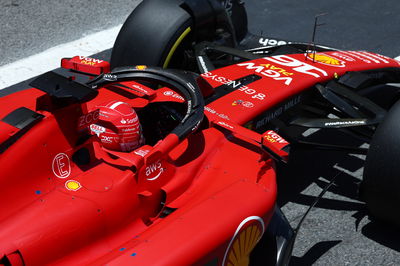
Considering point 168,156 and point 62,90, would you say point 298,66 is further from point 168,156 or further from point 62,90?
point 62,90

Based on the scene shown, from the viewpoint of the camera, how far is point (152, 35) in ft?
18.4

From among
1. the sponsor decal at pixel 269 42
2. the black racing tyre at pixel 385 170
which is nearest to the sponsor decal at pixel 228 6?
the sponsor decal at pixel 269 42

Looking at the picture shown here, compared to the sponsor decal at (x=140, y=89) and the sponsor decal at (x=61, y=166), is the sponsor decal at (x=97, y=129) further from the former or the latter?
the sponsor decal at (x=140, y=89)

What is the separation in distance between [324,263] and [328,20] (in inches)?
180

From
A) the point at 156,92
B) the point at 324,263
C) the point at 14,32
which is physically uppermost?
the point at 156,92

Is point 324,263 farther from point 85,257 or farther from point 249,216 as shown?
point 85,257

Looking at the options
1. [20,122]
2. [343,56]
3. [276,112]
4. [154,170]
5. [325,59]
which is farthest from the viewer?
[343,56]

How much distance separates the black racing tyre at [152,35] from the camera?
5.61m

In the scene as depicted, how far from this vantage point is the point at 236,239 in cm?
384

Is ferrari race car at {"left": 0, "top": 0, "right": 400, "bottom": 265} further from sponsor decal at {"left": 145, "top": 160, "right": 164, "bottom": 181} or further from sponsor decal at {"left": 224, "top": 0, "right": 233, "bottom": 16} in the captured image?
sponsor decal at {"left": 224, "top": 0, "right": 233, "bottom": 16}

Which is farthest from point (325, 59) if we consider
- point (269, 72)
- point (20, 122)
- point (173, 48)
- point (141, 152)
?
point (20, 122)

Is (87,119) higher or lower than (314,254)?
higher

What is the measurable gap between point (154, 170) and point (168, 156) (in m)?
0.21

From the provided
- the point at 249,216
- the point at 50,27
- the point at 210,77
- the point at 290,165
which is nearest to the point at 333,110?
the point at 290,165
